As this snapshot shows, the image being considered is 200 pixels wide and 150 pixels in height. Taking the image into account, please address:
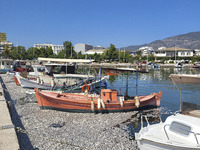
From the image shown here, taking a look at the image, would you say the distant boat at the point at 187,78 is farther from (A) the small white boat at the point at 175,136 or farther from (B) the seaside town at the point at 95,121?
(A) the small white boat at the point at 175,136

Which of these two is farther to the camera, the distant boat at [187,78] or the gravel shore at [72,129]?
the distant boat at [187,78]

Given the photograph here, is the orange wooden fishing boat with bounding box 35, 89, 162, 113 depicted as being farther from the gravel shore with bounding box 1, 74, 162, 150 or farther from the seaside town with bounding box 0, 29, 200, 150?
the gravel shore with bounding box 1, 74, 162, 150

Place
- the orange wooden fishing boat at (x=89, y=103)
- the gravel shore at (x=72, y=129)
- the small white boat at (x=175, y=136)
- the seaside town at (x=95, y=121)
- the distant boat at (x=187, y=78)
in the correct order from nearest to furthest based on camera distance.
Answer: the small white boat at (x=175, y=136) < the seaside town at (x=95, y=121) < the gravel shore at (x=72, y=129) < the distant boat at (x=187, y=78) < the orange wooden fishing boat at (x=89, y=103)

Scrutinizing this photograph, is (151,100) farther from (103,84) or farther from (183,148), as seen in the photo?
(103,84)

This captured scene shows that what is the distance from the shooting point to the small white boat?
7.53 metres

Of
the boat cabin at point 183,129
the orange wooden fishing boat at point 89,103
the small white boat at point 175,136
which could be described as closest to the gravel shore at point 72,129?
the orange wooden fishing boat at point 89,103

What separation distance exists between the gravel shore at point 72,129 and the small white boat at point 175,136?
5.87ft

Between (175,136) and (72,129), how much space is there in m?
6.63

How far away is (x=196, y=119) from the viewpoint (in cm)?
872

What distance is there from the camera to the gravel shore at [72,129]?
9734 mm

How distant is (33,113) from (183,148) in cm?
1218

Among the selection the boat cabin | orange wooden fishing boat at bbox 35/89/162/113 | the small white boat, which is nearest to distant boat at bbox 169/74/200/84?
the boat cabin

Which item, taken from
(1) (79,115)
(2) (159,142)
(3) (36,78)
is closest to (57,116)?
(1) (79,115)

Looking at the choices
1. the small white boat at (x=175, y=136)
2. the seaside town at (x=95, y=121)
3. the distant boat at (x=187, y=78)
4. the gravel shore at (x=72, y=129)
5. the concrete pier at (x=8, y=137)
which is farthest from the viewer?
the distant boat at (x=187, y=78)
